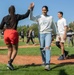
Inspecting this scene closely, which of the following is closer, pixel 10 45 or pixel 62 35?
pixel 10 45

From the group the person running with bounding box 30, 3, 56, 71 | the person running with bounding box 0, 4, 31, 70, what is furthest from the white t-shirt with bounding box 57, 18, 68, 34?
the person running with bounding box 0, 4, 31, 70

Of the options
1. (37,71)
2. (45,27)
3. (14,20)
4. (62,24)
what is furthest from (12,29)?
(62,24)

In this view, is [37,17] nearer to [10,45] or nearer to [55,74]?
[10,45]

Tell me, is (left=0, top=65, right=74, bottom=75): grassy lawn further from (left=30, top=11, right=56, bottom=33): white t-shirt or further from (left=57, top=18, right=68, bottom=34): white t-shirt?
(left=57, top=18, right=68, bottom=34): white t-shirt

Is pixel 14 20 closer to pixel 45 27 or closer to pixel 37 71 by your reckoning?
pixel 45 27

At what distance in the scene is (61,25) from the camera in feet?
40.3

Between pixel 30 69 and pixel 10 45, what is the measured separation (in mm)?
948

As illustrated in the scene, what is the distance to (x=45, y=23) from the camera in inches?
393

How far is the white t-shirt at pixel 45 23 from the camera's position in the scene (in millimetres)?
9975

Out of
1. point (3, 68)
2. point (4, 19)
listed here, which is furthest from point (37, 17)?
point (3, 68)

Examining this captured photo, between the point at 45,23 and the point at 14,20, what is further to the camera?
the point at 45,23

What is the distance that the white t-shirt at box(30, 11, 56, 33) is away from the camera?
9975 millimetres

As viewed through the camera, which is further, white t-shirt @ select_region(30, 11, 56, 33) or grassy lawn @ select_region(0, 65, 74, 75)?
white t-shirt @ select_region(30, 11, 56, 33)

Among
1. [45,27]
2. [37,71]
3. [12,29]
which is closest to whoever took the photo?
[37,71]
